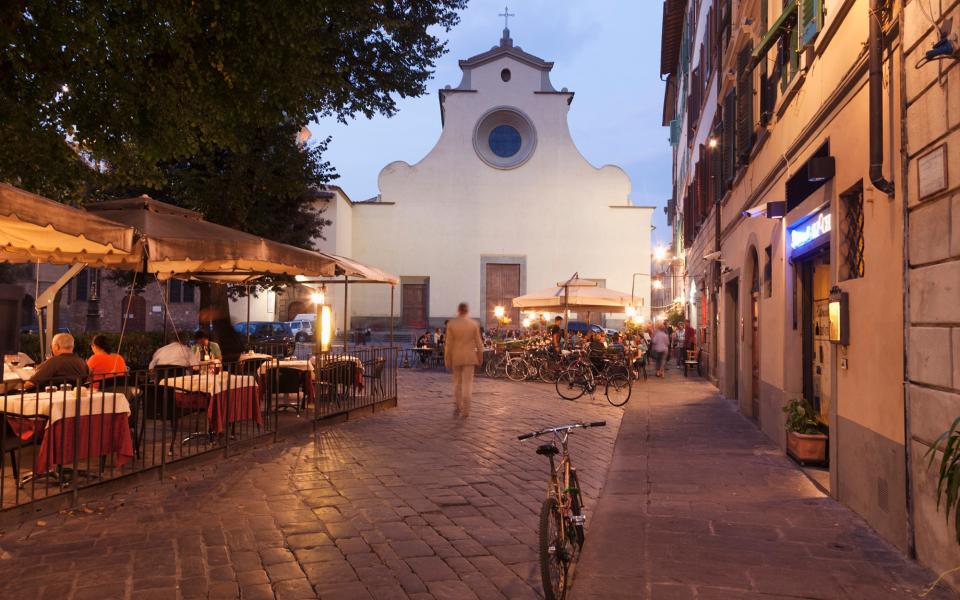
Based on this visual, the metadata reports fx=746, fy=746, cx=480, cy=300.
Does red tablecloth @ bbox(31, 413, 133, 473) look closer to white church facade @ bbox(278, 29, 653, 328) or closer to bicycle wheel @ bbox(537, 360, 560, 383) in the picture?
bicycle wheel @ bbox(537, 360, 560, 383)

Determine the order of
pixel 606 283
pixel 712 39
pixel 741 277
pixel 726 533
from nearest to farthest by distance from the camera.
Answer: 1. pixel 726 533
2. pixel 741 277
3. pixel 712 39
4. pixel 606 283

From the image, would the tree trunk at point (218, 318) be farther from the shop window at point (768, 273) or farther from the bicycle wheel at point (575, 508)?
the bicycle wheel at point (575, 508)

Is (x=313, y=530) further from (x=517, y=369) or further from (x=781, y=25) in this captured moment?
(x=517, y=369)

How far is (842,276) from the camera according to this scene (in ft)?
20.9

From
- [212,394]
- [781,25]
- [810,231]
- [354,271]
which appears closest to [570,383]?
[354,271]

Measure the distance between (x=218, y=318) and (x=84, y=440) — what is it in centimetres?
1097

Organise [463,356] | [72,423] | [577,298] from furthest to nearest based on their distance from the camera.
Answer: [577,298] < [463,356] < [72,423]

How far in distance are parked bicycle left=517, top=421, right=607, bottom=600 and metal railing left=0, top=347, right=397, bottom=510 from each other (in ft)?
11.8

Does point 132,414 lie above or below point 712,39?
below

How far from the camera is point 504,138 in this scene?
131 feet

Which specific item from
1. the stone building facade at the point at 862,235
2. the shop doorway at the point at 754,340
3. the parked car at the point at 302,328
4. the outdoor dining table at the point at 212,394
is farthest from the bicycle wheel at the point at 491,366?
the parked car at the point at 302,328

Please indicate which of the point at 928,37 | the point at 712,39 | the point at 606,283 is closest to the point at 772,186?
the point at 928,37

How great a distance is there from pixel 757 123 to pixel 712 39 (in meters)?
7.12

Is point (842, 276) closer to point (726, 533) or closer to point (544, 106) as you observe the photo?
point (726, 533)
